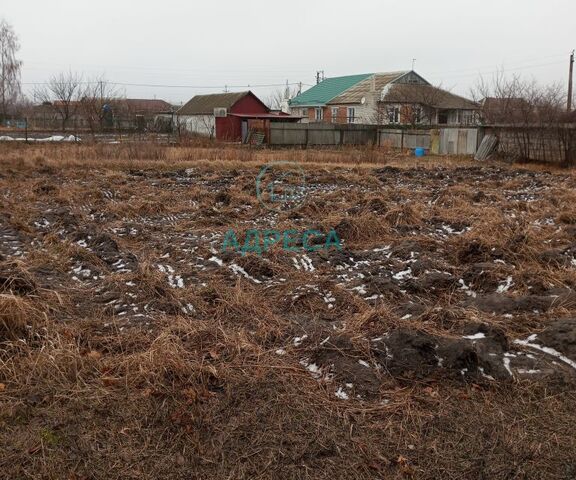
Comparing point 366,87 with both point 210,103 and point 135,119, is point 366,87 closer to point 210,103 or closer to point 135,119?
point 210,103

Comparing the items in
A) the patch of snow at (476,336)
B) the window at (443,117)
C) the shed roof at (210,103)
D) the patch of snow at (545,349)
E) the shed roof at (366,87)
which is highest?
the shed roof at (366,87)

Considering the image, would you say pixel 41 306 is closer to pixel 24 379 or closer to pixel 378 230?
pixel 24 379

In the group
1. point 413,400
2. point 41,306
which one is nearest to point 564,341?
point 413,400

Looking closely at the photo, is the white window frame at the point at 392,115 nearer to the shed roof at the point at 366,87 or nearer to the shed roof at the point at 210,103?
the shed roof at the point at 366,87

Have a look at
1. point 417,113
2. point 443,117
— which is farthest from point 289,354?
point 443,117

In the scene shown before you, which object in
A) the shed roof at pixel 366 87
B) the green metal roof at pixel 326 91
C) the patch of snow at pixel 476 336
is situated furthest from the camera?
the green metal roof at pixel 326 91

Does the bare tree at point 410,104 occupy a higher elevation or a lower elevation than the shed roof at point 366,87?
lower

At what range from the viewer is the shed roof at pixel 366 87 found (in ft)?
122

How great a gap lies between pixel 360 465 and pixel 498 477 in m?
0.64

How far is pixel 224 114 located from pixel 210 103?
3.83 meters

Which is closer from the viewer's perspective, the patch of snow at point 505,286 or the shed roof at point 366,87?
the patch of snow at point 505,286

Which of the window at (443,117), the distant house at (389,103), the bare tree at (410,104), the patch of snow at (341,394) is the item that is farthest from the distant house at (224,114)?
the patch of snow at (341,394)

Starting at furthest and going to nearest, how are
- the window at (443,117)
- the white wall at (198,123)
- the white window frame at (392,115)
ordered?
the window at (443,117) → the white window frame at (392,115) → the white wall at (198,123)

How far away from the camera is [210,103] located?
1448 inches
